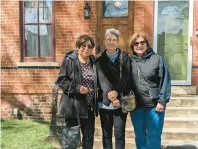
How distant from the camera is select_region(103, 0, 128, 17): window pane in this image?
6.88 metres

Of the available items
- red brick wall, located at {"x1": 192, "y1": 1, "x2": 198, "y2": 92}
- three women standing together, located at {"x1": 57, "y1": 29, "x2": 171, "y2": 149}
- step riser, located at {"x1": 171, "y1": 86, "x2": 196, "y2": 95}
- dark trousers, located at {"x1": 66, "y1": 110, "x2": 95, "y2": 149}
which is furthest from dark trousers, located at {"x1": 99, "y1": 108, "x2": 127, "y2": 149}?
red brick wall, located at {"x1": 192, "y1": 1, "x2": 198, "y2": 92}

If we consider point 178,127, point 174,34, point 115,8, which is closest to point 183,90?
point 174,34

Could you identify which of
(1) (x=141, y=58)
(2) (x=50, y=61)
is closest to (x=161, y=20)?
(2) (x=50, y=61)

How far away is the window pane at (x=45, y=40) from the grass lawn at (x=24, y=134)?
1752mm

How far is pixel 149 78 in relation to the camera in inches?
127

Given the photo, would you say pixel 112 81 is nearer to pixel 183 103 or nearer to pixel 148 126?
pixel 148 126

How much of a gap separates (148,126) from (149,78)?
0.57 m

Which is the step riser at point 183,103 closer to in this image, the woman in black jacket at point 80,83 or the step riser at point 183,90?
the step riser at point 183,90

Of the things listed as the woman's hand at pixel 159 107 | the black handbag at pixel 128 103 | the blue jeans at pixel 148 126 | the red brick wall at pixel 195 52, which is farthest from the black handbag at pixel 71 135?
the red brick wall at pixel 195 52

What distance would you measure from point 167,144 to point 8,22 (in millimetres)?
4856

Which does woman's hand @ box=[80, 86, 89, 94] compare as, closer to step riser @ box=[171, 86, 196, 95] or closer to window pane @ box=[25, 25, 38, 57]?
step riser @ box=[171, 86, 196, 95]

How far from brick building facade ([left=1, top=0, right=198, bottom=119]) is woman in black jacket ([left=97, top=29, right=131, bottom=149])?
361cm

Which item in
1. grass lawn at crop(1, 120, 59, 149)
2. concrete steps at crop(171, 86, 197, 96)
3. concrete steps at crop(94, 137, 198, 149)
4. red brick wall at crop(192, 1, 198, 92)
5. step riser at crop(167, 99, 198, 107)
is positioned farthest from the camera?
red brick wall at crop(192, 1, 198, 92)

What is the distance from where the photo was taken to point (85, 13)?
6.73 m
